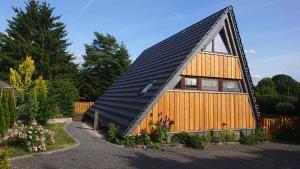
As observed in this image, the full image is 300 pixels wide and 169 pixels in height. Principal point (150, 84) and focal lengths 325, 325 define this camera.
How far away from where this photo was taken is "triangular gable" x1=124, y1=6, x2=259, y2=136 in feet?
50.7

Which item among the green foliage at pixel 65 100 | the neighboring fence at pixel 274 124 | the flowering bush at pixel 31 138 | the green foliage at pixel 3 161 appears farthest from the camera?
the green foliage at pixel 65 100

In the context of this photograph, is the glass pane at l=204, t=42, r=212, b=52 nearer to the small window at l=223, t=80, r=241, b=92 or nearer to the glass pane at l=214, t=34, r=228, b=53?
the glass pane at l=214, t=34, r=228, b=53

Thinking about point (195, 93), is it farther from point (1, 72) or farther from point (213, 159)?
point (1, 72)

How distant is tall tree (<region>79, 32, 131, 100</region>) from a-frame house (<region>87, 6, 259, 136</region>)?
1121 inches

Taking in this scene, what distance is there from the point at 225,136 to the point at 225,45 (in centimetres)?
487

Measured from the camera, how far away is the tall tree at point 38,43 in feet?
142

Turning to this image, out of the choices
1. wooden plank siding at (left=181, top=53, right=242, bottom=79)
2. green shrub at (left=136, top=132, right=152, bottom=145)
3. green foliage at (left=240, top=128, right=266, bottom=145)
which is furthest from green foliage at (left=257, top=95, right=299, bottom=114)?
green shrub at (left=136, top=132, right=152, bottom=145)

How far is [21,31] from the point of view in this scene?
45.5m

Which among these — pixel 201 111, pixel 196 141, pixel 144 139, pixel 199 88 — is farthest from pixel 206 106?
pixel 144 139

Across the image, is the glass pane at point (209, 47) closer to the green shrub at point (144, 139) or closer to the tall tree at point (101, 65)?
the green shrub at point (144, 139)

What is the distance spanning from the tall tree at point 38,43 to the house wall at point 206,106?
31578 mm

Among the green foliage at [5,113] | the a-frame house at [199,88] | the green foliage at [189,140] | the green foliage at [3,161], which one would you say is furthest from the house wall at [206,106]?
the green foliage at [3,161]

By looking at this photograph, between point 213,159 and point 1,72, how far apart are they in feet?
126

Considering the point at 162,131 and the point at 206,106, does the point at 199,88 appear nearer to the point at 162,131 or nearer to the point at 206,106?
the point at 206,106
